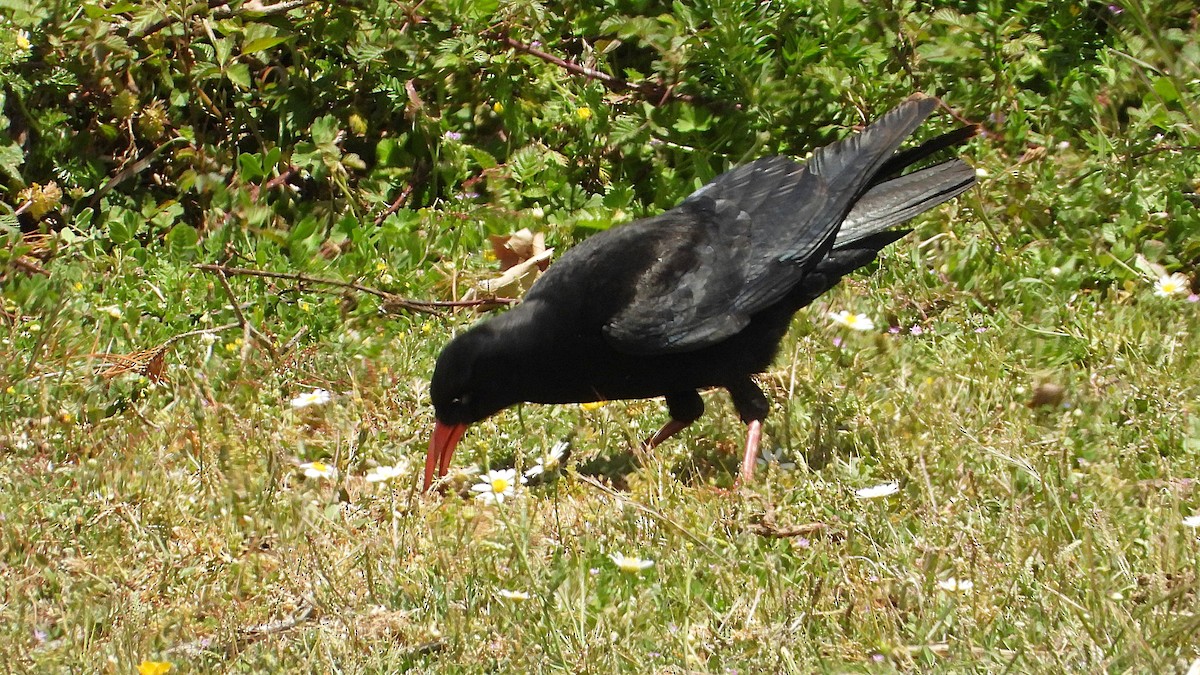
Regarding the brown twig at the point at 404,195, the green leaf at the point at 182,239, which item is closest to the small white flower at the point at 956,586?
the brown twig at the point at 404,195

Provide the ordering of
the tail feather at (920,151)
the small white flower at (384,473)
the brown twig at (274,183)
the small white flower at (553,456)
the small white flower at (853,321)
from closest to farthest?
the small white flower at (384,473) → the small white flower at (553,456) → the small white flower at (853,321) → the tail feather at (920,151) → the brown twig at (274,183)

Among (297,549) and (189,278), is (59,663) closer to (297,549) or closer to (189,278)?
(297,549)

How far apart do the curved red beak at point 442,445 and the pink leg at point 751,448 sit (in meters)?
0.96

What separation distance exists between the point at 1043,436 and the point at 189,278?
343cm

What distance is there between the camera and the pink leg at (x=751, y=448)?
190 inches

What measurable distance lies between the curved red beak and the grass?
0.13 meters

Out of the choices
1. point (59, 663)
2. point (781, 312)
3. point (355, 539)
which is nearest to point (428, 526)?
point (355, 539)

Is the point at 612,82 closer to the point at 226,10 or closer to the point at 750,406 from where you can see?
the point at 226,10

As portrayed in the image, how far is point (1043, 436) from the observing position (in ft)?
15.4

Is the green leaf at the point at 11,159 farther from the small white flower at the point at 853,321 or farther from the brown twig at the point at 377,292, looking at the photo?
the small white flower at the point at 853,321

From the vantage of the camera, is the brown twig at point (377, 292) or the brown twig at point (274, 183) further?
the brown twig at point (274, 183)

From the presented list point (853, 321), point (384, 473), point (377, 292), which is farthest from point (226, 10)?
point (853, 321)

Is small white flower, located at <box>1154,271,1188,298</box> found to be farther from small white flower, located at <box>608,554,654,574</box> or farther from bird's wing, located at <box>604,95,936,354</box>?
small white flower, located at <box>608,554,654,574</box>

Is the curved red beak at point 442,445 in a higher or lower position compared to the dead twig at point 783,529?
lower
